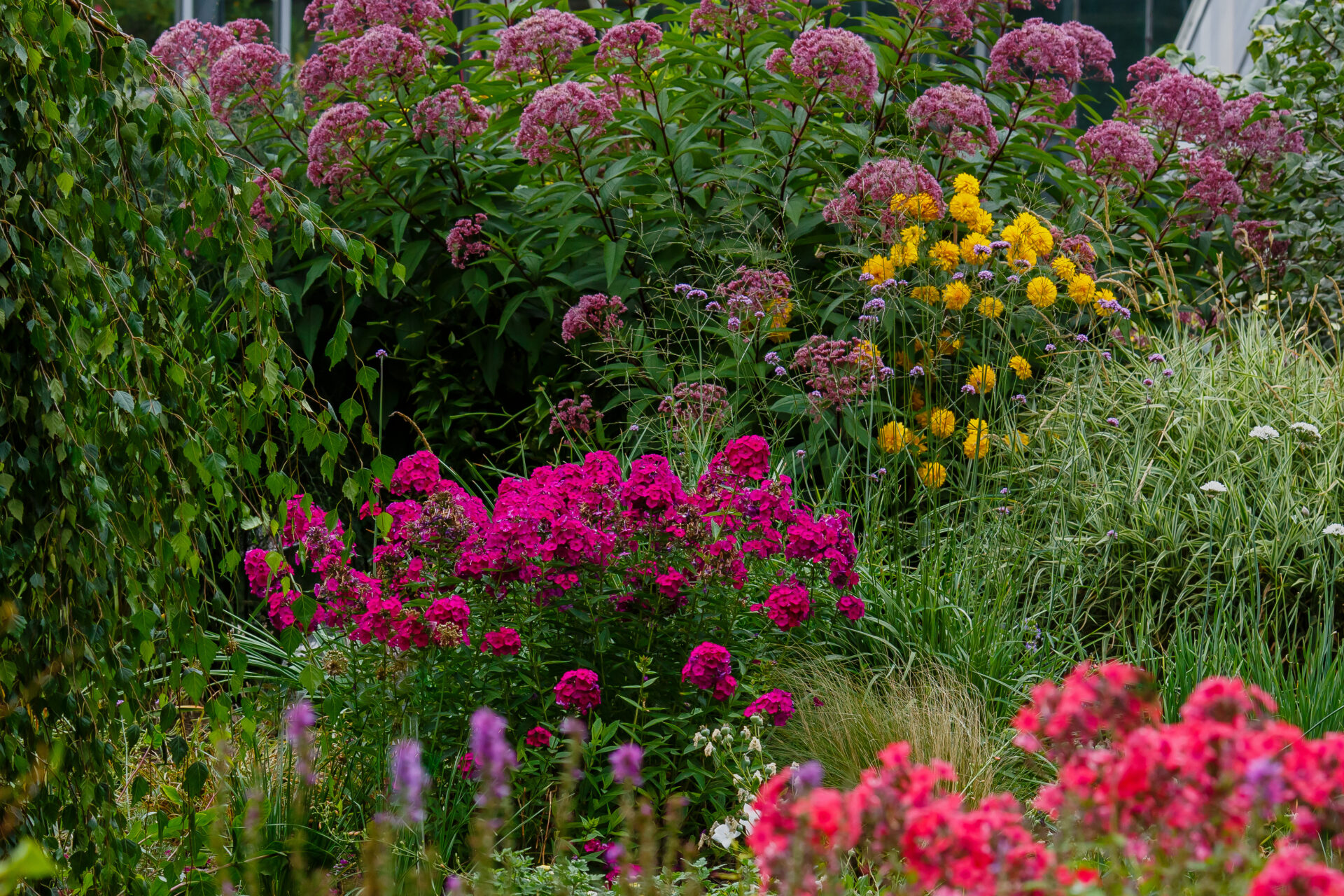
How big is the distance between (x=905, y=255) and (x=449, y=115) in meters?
1.62

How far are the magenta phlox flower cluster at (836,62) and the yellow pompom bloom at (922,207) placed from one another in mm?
473

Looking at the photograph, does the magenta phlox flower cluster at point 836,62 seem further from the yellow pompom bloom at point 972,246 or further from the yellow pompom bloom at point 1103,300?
the yellow pompom bloom at point 1103,300

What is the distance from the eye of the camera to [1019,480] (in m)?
3.75

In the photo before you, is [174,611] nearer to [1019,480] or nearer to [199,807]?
[199,807]

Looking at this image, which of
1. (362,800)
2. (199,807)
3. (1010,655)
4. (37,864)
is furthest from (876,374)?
(37,864)

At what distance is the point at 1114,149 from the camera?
13.7 feet

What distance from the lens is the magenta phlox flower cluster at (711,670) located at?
90.4 inches

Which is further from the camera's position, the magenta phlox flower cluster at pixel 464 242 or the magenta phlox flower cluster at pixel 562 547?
the magenta phlox flower cluster at pixel 464 242

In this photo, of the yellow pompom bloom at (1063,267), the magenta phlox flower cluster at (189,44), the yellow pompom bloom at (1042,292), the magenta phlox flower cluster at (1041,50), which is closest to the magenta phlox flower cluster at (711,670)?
the yellow pompom bloom at (1042,292)

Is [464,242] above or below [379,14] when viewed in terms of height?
below

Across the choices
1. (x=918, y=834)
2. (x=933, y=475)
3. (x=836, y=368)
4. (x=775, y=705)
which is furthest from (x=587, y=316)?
(x=918, y=834)

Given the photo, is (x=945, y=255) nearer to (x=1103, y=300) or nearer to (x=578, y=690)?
(x=1103, y=300)

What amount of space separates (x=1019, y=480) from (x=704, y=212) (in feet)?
4.62

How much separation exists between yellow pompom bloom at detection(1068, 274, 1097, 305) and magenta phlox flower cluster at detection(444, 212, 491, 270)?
1.89 meters
